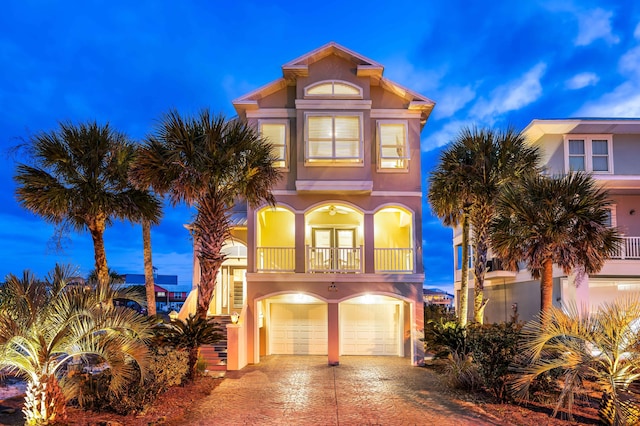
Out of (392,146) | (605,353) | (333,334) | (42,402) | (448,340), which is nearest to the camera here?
(42,402)

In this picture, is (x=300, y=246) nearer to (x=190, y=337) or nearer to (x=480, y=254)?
(x=190, y=337)

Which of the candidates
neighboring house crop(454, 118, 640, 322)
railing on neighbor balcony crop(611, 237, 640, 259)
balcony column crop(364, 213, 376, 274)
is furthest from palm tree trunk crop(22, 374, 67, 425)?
railing on neighbor balcony crop(611, 237, 640, 259)

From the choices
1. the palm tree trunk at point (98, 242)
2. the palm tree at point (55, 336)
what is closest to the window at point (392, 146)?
the palm tree trunk at point (98, 242)

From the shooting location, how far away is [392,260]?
19578 millimetres

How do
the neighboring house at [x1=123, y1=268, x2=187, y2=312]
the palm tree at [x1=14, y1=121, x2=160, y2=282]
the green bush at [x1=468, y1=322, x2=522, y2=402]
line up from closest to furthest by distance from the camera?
the green bush at [x1=468, y1=322, x2=522, y2=402] < the palm tree at [x1=14, y1=121, x2=160, y2=282] < the neighboring house at [x1=123, y1=268, x2=187, y2=312]

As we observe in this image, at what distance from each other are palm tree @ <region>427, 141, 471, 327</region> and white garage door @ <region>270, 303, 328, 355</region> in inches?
217

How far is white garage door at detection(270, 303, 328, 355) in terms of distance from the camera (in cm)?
2016

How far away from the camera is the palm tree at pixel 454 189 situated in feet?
55.8

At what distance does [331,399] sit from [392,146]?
10278 mm

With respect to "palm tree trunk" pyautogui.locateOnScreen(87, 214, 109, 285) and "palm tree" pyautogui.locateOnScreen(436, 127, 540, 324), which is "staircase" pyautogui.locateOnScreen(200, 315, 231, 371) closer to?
"palm tree trunk" pyautogui.locateOnScreen(87, 214, 109, 285)

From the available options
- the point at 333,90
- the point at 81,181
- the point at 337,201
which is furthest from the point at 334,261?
the point at 81,181

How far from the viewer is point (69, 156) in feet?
52.7

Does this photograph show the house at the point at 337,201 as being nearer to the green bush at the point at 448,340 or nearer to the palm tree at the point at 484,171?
the green bush at the point at 448,340

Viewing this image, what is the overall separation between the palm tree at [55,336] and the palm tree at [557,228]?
10.6 meters
